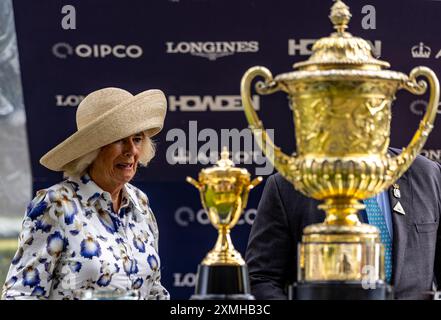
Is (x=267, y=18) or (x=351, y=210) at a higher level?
A: (x=267, y=18)

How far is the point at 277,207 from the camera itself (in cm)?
470

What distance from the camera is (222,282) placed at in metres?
3.69

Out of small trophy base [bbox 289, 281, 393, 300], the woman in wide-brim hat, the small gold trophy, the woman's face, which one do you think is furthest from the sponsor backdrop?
small trophy base [bbox 289, 281, 393, 300]

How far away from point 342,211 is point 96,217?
125 centimetres

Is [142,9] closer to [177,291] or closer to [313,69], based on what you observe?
[177,291]

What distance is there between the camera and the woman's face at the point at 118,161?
487 centimetres

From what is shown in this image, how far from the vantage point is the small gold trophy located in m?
3.69

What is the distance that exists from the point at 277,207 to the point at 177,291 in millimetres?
1835

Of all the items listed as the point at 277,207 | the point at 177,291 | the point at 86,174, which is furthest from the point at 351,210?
the point at 177,291

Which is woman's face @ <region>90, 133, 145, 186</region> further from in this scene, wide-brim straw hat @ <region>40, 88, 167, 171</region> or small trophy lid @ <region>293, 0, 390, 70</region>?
small trophy lid @ <region>293, 0, 390, 70</region>

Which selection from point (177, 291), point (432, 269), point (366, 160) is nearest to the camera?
point (366, 160)

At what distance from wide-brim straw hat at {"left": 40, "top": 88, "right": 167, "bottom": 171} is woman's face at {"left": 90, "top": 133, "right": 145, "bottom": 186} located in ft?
0.18

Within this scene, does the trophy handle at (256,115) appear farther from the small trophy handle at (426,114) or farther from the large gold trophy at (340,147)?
the small trophy handle at (426,114)

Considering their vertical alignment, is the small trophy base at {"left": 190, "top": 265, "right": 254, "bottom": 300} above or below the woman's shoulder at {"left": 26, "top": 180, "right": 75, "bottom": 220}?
below
